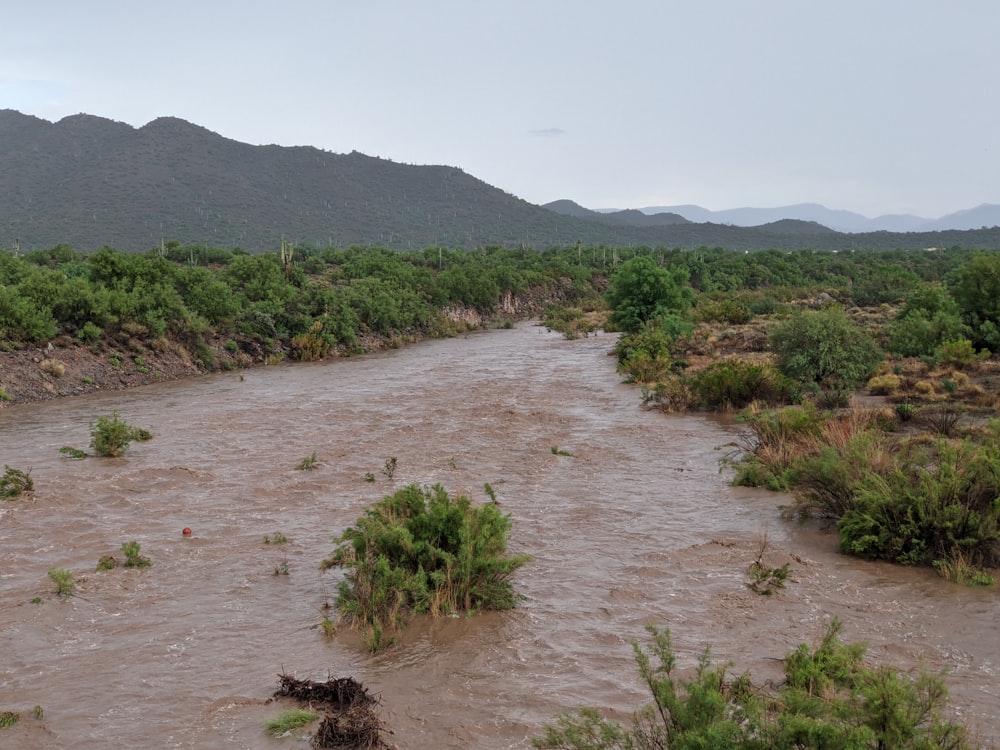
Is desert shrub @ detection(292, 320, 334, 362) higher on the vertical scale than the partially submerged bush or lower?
higher

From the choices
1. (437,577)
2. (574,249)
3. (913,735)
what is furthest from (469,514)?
(574,249)

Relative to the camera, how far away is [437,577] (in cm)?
729

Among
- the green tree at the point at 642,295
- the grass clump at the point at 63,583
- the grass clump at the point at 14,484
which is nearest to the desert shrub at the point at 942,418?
the grass clump at the point at 63,583

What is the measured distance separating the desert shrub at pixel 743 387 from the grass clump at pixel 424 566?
445 inches

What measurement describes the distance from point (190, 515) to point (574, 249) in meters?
70.6

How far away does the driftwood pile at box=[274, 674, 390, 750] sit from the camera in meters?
5.10

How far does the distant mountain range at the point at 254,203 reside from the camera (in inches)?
3570

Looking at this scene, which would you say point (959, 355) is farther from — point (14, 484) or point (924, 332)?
point (14, 484)

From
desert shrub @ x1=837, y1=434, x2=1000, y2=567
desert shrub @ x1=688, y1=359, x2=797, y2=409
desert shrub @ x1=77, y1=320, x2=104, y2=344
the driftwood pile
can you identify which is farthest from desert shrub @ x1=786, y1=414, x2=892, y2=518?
desert shrub @ x1=77, y1=320, x2=104, y2=344

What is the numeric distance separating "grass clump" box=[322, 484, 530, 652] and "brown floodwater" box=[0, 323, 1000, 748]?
0.63 feet

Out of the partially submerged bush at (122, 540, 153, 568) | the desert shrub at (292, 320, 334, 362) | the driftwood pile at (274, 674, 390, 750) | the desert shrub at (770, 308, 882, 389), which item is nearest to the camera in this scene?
the driftwood pile at (274, 674, 390, 750)

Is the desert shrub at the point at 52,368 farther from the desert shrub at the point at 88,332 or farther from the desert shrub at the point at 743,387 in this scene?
the desert shrub at the point at 743,387

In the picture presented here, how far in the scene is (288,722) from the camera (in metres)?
Result: 5.35

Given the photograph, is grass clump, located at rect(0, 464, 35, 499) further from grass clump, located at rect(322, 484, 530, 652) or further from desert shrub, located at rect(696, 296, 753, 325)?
desert shrub, located at rect(696, 296, 753, 325)
